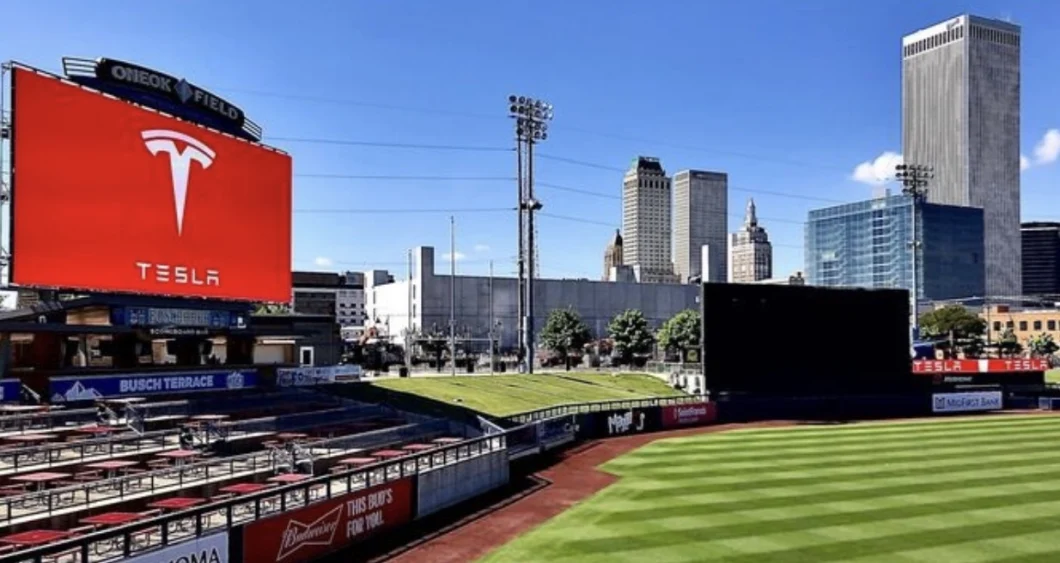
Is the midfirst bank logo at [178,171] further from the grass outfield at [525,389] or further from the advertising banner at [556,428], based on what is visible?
the grass outfield at [525,389]

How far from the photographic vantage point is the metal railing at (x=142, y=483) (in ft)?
64.6

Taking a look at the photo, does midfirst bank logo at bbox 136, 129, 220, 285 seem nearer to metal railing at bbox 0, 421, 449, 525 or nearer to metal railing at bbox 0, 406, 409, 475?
metal railing at bbox 0, 406, 409, 475

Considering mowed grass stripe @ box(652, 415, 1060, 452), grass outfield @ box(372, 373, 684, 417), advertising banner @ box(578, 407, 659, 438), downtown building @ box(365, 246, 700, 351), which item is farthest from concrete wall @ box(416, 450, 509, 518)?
downtown building @ box(365, 246, 700, 351)

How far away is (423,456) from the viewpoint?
87.9 ft

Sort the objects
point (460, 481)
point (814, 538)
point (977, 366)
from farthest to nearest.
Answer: point (977, 366)
point (460, 481)
point (814, 538)

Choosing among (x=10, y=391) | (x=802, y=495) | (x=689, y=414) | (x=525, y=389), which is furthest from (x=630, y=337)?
(x=10, y=391)

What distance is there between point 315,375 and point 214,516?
3078 cm

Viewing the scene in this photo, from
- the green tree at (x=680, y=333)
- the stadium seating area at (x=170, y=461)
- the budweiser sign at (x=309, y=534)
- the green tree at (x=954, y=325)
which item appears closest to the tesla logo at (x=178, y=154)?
the stadium seating area at (x=170, y=461)

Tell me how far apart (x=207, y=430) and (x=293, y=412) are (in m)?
10.4

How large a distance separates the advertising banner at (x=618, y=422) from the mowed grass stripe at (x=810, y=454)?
21.6 feet

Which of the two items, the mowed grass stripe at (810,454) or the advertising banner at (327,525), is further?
the mowed grass stripe at (810,454)

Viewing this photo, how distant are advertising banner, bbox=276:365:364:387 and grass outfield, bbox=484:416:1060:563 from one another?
18793 mm

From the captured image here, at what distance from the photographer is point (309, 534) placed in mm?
21031

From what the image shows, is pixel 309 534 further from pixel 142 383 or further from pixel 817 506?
pixel 142 383
